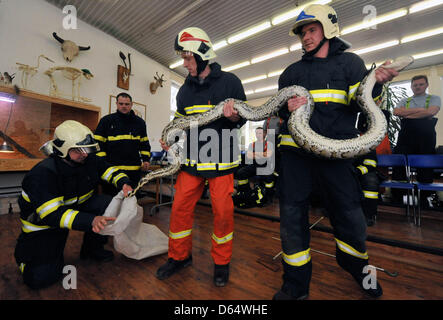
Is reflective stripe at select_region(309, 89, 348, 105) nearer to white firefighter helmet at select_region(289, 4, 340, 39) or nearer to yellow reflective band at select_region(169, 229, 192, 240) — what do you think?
white firefighter helmet at select_region(289, 4, 340, 39)

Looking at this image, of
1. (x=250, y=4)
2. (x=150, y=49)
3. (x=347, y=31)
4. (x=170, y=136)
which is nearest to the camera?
(x=170, y=136)

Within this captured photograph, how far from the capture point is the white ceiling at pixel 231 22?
5.14 meters

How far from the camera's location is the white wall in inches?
173

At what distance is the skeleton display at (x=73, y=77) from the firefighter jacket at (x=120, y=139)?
3.29 meters

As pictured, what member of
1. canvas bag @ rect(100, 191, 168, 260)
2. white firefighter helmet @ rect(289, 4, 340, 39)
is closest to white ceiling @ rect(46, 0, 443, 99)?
white firefighter helmet @ rect(289, 4, 340, 39)

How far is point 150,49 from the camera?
741cm

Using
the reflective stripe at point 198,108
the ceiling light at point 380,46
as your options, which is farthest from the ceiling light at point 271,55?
the reflective stripe at point 198,108

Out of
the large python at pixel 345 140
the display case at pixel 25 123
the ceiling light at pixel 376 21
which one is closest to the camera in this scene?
the large python at pixel 345 140

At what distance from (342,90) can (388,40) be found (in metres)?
8.29

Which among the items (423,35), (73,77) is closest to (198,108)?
(73,77)

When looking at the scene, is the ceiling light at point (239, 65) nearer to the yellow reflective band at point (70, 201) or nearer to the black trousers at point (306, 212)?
the black trousers at point (306, 212)

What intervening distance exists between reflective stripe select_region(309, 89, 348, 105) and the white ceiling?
5.24 metres

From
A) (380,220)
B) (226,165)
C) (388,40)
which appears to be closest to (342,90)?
(226,165)
